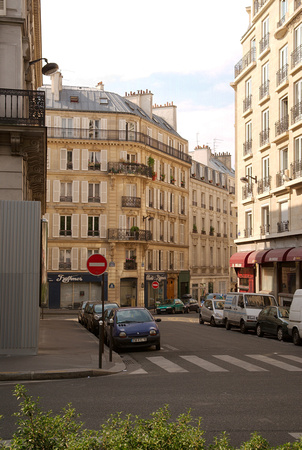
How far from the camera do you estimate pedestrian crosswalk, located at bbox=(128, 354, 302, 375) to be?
14.3 meters

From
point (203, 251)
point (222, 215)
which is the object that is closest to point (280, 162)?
point (203, 251)

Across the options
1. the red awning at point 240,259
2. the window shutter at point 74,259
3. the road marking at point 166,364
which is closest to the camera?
the road marking at point 166,364

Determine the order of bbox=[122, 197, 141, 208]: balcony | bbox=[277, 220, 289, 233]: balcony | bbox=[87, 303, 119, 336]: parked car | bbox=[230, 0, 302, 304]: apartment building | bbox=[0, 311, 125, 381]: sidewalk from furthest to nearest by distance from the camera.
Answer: bbox=[122, 197, 141, 208]: balcony < bbox=[277, 220, 289, 233]: balcony < bbox=[230, 0, 302, 304]: apartment building < bbox=[87, 303, 119, 336]: parked car < bbox=[0, 311, 125, 381]: sidewalk

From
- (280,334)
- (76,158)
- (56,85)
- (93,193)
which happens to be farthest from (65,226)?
(280,334)

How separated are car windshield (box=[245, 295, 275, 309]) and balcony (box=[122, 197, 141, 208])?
2887 centimetres

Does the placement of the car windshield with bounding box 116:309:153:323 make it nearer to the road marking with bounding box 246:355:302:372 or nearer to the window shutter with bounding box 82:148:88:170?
the road marking with bounding box 246:355:302:372

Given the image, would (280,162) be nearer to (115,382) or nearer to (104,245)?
(104,245)

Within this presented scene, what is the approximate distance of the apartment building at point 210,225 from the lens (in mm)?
70438

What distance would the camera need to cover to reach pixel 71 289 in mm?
54281

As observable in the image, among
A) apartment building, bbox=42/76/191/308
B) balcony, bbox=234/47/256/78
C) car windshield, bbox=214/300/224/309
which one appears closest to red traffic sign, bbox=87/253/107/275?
car windshield, bbox=214/300/224/309

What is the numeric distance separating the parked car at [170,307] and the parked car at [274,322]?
25.2 meters

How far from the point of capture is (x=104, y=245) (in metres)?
54.9

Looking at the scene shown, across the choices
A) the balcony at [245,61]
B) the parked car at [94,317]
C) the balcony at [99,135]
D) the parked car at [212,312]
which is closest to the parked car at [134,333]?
the parked car at [94,317]

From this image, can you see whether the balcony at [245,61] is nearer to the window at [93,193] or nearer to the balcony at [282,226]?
the balcony at [282,226]
